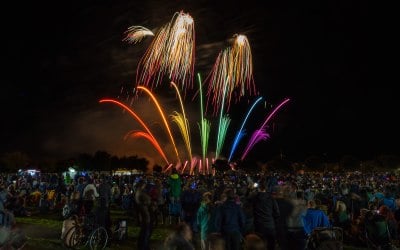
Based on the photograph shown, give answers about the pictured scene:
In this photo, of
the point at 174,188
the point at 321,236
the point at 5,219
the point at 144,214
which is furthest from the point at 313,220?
the point at 174,188

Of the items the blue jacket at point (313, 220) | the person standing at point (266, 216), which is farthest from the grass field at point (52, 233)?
the person standing at point (266, 216)

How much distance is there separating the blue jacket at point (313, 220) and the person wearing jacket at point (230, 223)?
1865 mm

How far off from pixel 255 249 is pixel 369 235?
7.56 meters

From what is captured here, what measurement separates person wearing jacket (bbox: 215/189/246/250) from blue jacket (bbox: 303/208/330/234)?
1.86 meters

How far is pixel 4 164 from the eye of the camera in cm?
11688

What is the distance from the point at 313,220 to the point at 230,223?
2282 millimetres

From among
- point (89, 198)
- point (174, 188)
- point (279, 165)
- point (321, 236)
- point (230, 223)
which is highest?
point (279, 165)

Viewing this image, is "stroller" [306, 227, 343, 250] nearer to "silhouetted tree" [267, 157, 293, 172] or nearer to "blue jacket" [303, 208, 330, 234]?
"blue jacket" [303, 208, 330, 234]

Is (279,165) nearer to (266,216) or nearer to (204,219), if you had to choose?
(204,219)

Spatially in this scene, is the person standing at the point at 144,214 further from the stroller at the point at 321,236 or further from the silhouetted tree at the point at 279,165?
the silhouetted tree at the point at 279,165

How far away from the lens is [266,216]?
31.4ft

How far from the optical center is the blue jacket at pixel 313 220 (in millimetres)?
10492

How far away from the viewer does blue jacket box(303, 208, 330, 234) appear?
1049 cm

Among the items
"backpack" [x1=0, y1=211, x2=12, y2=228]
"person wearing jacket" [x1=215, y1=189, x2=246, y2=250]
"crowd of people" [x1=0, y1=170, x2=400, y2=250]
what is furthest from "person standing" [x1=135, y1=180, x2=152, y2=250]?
"backpack" [x1=0, y1=211, x2=12, y2=228]
